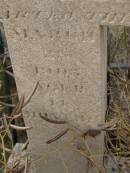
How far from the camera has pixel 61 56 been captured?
96 centimetres

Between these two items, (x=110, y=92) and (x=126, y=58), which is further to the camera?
(x=126, y=58)

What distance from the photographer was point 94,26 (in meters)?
0.88

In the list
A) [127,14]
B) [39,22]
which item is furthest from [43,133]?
[127,14]

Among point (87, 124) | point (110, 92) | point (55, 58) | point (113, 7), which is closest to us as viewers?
point (113, 7)

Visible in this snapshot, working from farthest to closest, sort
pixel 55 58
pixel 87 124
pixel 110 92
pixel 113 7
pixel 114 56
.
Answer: pixel 114 56 → pixel 110 92 → pixel 87 124 → pixel 55 58 → pixel 113 7

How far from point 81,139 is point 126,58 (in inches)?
23.1

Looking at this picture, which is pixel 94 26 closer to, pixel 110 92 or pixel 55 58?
pixel 55 58

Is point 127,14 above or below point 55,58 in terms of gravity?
above

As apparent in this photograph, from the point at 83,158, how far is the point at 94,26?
511mm

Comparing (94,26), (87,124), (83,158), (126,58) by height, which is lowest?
(83,158)

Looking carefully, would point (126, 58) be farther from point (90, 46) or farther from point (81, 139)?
point (90, 46)

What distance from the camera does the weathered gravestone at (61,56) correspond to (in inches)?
34.0

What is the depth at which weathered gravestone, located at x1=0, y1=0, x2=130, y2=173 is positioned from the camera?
0.86 metres

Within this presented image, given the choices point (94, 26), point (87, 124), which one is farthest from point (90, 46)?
point (87, 124)
